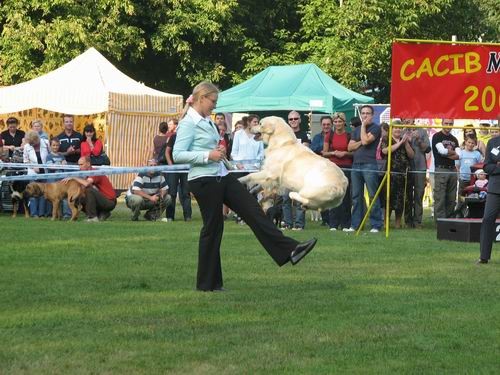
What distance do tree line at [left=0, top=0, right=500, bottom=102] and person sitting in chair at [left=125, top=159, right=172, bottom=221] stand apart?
1874 centimetres

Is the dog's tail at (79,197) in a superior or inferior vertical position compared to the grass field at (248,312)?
inferior

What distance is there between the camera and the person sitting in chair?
2230 cm

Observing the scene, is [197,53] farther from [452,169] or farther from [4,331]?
[4,331]

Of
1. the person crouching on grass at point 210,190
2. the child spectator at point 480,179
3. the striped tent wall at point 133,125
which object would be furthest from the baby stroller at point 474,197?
the striped tent wall at point 133,125

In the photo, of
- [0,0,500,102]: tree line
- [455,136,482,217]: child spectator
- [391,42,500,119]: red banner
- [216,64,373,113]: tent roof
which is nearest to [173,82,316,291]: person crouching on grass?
[391,42,500,119]: red banner

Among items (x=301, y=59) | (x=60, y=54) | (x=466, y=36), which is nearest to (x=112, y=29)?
(x=60, y=54)

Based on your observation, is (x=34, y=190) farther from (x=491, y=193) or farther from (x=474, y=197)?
(x=491, y=193)

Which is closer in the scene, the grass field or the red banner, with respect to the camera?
the grass field

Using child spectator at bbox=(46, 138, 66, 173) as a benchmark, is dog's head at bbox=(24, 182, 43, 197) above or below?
below

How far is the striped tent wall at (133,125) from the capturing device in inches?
1233

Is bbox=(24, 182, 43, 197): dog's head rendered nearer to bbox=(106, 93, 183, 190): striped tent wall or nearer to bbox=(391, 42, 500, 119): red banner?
bbox=(391, 42, 500, 119): red banner

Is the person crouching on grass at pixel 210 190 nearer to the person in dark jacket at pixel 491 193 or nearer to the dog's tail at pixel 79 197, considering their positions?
the person in dark jacket at pixel 491 193

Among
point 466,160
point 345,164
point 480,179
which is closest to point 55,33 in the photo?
point 466,160

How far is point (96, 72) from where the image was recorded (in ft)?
103
